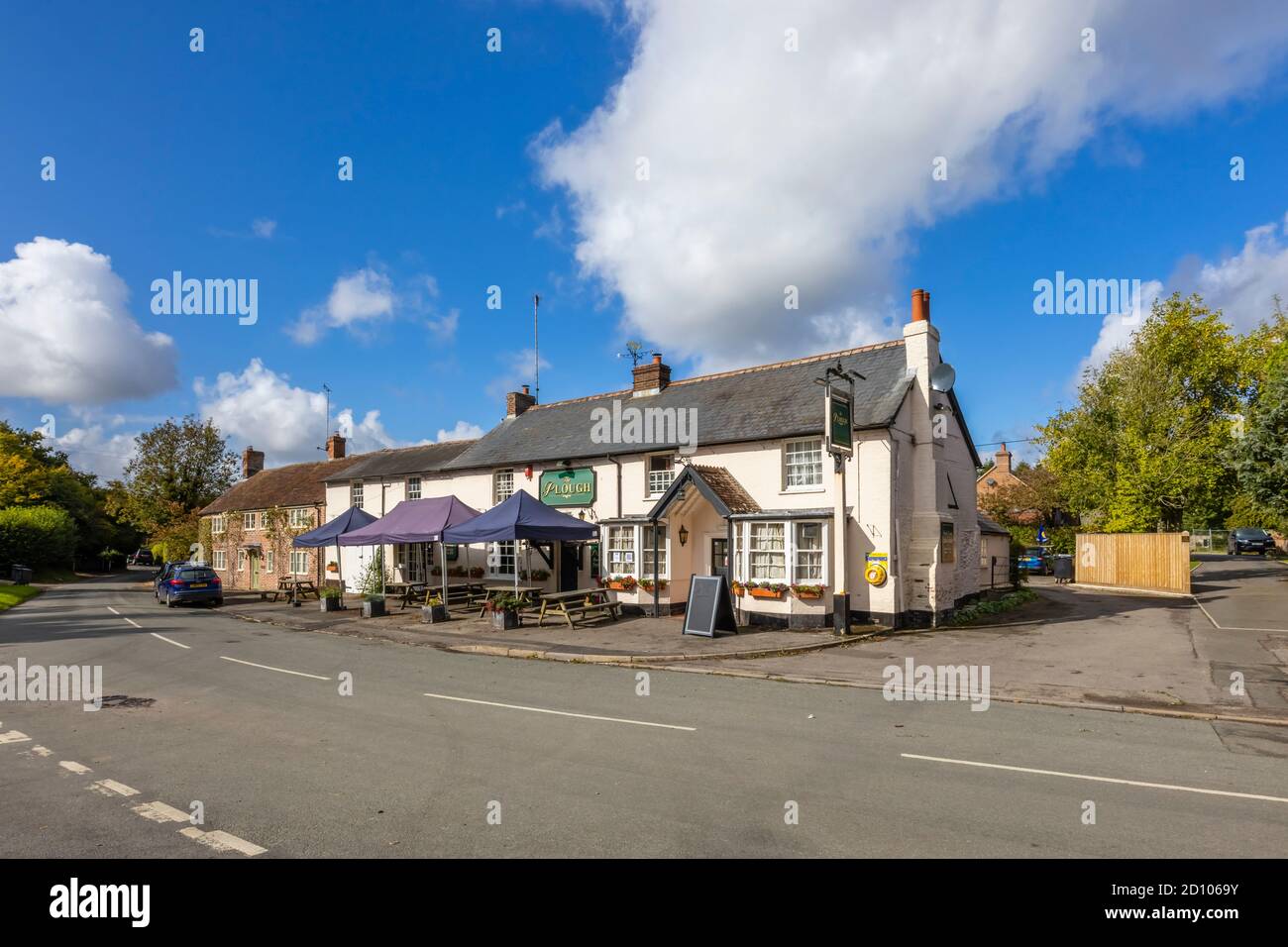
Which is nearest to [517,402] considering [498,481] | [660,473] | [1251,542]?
[498,481]

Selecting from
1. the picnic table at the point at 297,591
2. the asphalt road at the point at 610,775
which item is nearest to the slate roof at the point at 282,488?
the picnic table at the point at 297,591

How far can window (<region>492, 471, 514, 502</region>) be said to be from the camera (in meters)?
26.9

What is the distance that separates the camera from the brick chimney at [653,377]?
2602 centimetres

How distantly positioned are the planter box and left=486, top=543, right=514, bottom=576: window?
22.4 feet

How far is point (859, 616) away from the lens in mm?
18281

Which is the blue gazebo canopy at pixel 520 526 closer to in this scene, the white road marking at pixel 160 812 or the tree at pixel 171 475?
the white road marking at pixel 160 812

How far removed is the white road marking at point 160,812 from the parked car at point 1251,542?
6777 centimetres

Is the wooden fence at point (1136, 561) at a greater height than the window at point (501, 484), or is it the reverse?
the window at point (501, 484)

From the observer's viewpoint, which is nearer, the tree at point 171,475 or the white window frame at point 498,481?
the white window frame at point 498,481

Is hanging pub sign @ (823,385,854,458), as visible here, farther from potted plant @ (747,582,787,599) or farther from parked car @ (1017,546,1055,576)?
parked car @ (1017,546,1055,576)

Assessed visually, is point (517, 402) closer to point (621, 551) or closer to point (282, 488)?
point (621, 551)

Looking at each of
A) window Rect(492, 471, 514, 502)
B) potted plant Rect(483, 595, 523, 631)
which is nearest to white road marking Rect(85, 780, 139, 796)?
potted plant Rect(483, 595, 523, 631)

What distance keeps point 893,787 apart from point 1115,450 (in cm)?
3725

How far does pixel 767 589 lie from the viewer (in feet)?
61.4
